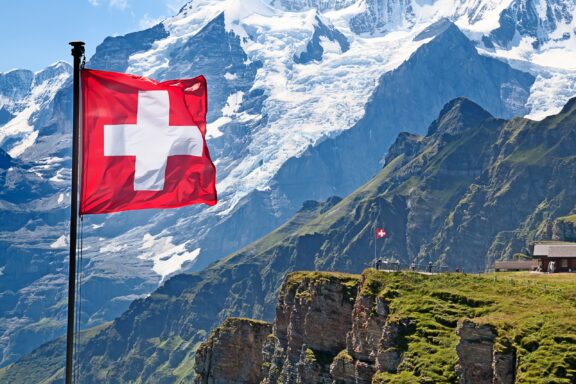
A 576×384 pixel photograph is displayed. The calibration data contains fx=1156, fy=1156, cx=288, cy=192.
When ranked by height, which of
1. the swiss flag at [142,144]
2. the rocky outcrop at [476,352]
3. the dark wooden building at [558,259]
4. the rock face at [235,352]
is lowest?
the rock face at [235,352]

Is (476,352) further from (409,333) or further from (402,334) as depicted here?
(402,334)

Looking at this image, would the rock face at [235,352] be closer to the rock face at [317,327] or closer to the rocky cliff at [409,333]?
the rocky cliff at [409,333]

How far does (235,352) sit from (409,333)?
55.0 meters

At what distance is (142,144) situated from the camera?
49125mm

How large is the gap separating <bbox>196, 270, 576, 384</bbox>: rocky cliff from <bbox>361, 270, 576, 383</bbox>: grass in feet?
0.35

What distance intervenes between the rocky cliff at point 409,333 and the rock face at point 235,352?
A: 0.19 m

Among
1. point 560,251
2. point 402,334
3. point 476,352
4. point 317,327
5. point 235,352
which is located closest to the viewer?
point 476,352

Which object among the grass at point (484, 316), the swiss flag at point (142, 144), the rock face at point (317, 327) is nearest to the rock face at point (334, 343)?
the rock face at point (317, 327)

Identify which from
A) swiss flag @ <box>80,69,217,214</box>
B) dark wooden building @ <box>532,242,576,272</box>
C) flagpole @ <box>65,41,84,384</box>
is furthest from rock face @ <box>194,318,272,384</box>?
flagpole @ <box>65,41,84,384</box>

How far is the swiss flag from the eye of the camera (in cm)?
4703

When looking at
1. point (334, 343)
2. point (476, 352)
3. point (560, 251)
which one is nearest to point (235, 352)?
point (334, 343)

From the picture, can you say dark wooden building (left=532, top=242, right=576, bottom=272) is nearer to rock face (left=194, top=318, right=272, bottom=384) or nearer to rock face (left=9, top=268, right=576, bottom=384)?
rock face (left=9, top=268, right=576, bottom=384)

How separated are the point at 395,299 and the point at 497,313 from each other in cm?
1838

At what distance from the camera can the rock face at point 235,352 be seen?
162250 mm
